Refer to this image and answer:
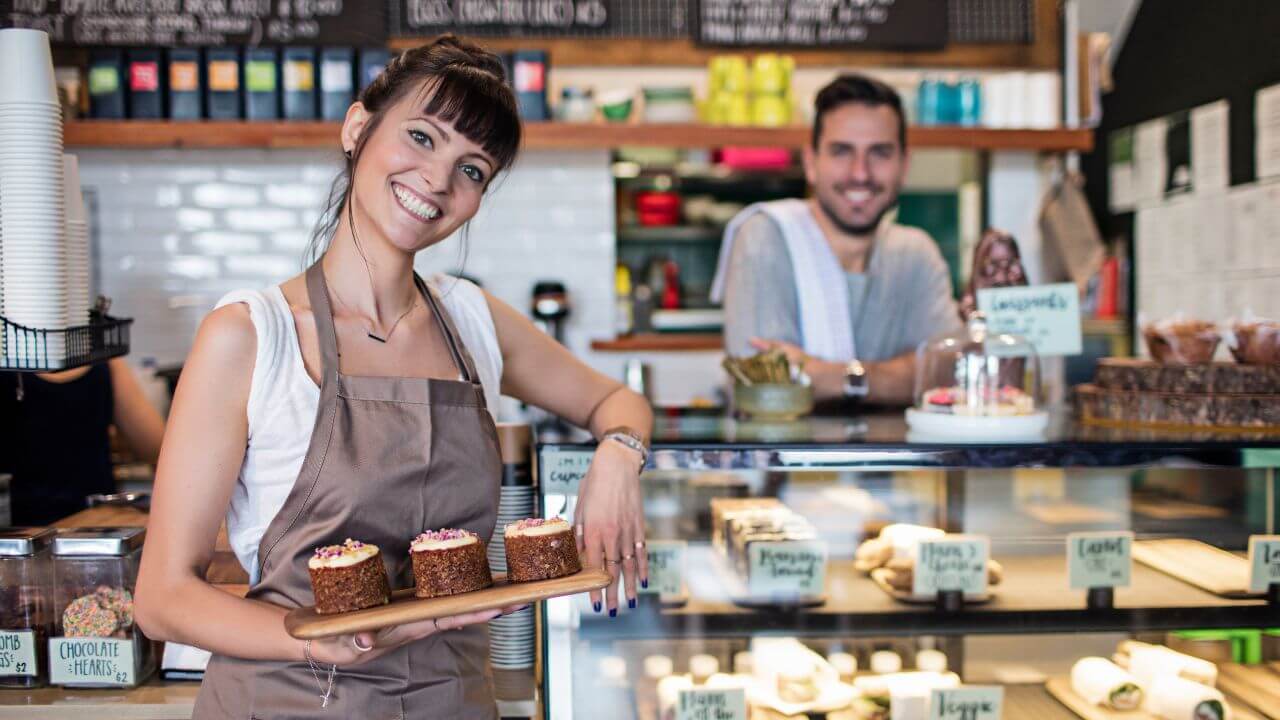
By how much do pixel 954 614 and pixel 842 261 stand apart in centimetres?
142

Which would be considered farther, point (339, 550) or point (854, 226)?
point (854, 226)

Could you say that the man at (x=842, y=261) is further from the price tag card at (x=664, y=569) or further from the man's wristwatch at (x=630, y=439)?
the man's wristwatch at (x=630, y=439)

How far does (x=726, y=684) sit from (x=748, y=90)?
11.5ft

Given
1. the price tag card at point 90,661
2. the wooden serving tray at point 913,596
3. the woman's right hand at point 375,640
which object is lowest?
the price tag card at point 90,661

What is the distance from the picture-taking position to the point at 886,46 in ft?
16.9

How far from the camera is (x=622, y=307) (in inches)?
210

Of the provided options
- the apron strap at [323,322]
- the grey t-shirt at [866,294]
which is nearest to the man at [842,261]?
the grey t-shirt at [866,294]

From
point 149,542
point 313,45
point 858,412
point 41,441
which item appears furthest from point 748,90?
point 149,542

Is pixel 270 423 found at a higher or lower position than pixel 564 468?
higher

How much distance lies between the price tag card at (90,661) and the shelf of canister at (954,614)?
32.0 inches

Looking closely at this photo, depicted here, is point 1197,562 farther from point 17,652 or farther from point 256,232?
point 256,232

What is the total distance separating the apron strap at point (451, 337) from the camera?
5.45 ft

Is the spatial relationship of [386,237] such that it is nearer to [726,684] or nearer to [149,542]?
[149,542]

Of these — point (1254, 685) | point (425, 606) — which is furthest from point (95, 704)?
point (1254, 685)
